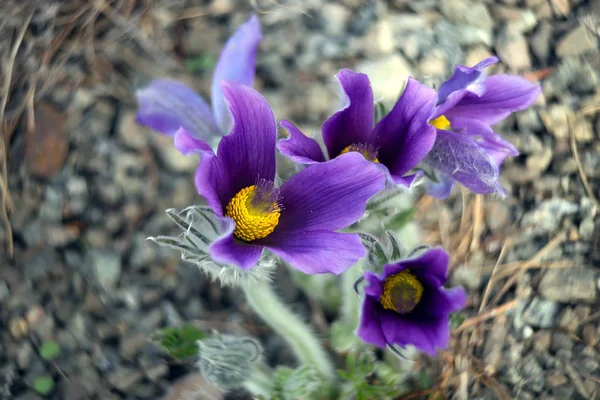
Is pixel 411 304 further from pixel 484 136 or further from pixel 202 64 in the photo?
pixel 202 64

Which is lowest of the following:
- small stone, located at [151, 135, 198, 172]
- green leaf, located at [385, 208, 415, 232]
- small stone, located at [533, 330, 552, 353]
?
small stone, located at [533, 330, 552, 353]

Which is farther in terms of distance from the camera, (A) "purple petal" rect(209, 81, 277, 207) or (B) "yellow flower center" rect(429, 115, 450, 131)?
(B) "yellow flower center" rect(429, 115, 450, 131)

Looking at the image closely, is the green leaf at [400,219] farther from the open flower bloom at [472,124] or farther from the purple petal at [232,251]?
the purple petal at [232,251]

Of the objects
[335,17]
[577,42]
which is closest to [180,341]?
[335,17]

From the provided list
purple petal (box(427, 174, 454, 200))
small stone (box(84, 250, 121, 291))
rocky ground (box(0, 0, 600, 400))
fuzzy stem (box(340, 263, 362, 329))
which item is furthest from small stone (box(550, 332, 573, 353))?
small stone (box(84, 250, 121, 291))

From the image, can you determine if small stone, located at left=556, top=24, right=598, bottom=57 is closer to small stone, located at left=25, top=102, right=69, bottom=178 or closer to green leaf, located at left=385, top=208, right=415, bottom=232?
green leaf, located at left=385, top=208, right=415, bottom=232

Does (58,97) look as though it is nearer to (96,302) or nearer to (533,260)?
(96,302)

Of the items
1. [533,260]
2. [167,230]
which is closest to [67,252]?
[167,230]

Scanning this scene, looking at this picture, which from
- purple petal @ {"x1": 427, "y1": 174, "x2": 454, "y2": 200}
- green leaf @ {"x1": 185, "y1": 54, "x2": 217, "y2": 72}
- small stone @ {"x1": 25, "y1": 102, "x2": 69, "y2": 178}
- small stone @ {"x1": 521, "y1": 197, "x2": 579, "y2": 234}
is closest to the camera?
purple petal @ {"x1": 427, "y1": 174, "x2": 454, "y2": 200}
